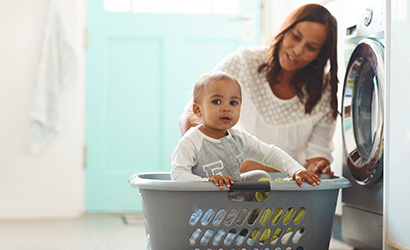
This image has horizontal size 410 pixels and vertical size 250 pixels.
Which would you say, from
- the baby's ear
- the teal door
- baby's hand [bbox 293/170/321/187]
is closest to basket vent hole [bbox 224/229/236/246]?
baby's hand [bbox 293/170/321/187]

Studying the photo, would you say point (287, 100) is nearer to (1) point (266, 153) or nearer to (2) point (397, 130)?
(1) point (266, 153)

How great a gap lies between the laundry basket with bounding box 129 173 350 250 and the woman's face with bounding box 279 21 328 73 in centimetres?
58

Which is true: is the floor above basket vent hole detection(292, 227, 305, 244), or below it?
below

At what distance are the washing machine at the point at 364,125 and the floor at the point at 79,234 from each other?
205mm

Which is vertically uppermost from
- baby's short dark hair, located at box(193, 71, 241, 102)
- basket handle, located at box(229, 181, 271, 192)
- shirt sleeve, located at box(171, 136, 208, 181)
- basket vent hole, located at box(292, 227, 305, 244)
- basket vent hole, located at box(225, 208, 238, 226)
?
baby's short dark hair, located at box(193, 71, 241, 102)

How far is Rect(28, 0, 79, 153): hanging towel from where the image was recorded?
9.64 ft

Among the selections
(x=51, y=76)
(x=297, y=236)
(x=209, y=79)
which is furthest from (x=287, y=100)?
(x=51, y=76)

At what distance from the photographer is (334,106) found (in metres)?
2.07

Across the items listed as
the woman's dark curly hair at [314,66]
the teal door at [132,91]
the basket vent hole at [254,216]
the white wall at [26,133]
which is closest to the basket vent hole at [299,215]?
the basket vent hole at [254,216]

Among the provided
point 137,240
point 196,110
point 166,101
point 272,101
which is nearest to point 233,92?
point 196,110

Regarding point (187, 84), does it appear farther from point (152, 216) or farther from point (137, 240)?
point (152, 216)

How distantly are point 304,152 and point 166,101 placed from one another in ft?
3.77

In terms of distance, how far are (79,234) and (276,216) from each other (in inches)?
46.5

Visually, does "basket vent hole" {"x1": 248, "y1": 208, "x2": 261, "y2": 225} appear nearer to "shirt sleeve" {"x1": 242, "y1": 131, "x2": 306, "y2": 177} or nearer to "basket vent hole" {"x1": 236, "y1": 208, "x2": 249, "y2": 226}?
"basket vent hole" {"x1": 236, "y1": 208, "x2": 249, "y2": 226}
